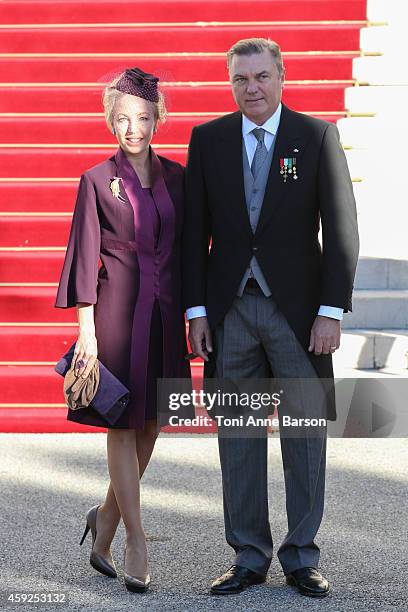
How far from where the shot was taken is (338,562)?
14.0 ft

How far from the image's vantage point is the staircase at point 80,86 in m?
7.12

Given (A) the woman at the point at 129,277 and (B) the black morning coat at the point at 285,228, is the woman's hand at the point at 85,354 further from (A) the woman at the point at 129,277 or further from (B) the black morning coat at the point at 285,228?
(B) the black morning coat at the point at 285,228

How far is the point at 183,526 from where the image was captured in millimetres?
4723

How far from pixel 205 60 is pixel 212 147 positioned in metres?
4.25

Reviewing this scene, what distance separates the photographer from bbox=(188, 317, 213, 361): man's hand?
404 centimetres

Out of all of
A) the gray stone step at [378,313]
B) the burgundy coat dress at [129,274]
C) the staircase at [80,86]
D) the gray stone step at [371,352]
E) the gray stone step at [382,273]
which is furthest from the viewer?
the gray stone step at [382,273]

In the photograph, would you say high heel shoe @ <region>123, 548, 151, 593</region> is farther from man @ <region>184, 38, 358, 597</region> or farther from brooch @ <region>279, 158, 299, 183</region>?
brooch @ <region>279, 158, 299, 183</region>

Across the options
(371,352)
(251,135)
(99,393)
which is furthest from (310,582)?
(371,352)

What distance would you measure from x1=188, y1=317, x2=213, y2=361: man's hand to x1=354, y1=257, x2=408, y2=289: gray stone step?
3.30 metres

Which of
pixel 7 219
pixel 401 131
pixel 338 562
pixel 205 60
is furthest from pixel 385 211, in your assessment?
pixel 338 562

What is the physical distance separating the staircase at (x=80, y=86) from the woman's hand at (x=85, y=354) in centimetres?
280

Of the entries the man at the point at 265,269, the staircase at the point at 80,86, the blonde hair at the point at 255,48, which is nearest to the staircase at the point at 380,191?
the staircase at the point at 80,86

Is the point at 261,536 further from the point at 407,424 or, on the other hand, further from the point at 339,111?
the point at 339,111

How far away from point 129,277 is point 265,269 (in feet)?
1.50
